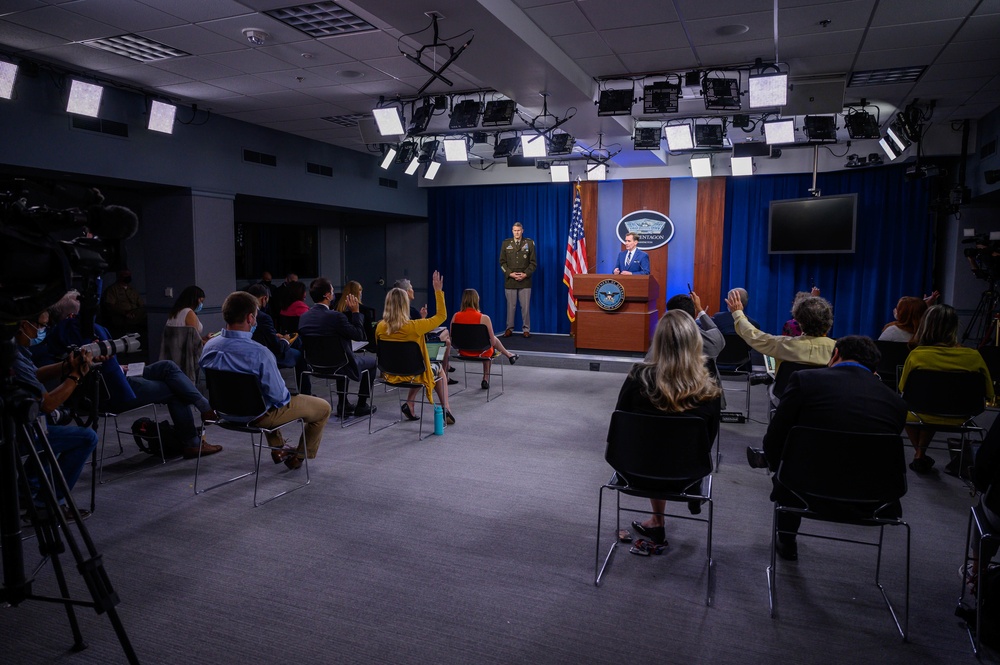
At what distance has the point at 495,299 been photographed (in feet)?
40.1

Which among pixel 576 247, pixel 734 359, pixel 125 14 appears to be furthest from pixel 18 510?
pixel 576 247

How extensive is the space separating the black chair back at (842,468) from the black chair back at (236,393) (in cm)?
289

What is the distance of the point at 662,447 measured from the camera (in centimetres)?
275

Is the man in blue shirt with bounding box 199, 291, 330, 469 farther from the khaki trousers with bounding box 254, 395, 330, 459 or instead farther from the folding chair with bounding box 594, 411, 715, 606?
the folding chair with bounding box 594, 411, 715, 606

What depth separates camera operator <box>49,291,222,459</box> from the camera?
407cm

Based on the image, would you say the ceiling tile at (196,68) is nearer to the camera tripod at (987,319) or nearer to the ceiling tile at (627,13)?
the ceiling tile at (627,13)

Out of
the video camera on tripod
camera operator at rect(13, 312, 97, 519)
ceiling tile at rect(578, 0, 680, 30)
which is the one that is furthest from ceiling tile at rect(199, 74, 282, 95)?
the video camera on tripod

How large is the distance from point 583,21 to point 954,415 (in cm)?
375

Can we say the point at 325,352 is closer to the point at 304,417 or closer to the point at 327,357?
the point at 327,357

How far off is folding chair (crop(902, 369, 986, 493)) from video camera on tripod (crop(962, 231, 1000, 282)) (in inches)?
149

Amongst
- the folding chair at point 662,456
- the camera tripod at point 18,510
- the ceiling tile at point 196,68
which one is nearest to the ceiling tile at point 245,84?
the ceiling tile at point 196,68

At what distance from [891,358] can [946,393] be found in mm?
1206

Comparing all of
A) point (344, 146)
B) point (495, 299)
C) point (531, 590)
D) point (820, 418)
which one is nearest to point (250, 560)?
point (531, 590)

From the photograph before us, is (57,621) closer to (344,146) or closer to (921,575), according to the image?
(921,575)
